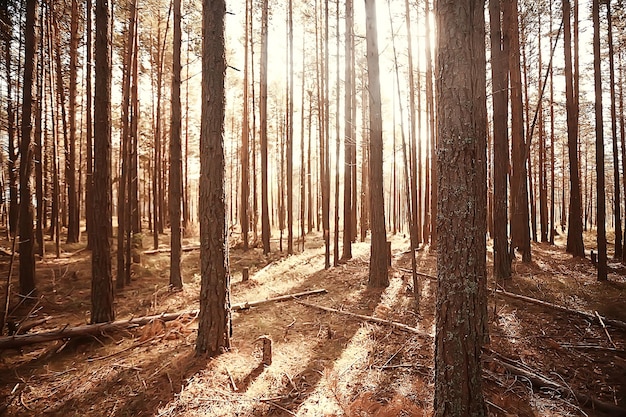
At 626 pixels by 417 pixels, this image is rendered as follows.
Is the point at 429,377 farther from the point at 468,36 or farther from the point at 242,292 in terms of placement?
the point at 242,292

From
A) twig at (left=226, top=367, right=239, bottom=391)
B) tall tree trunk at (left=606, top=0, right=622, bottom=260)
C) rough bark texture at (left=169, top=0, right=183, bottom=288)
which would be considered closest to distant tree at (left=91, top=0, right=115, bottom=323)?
rough bark texture at (left=169, top=0, right=183, bottom=288)

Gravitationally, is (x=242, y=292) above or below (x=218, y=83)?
below

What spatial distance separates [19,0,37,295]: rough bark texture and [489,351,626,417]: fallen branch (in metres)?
9.68

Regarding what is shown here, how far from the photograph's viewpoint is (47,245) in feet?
39.6

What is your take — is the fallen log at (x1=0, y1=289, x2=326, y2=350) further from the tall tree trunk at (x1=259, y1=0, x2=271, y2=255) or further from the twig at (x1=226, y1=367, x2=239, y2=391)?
the tall tree trunk at (x1=259, y1=0, x2=271, y2=255)

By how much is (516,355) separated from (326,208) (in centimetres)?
721

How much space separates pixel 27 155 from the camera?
259 inches

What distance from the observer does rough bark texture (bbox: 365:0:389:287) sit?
8031 millimetres

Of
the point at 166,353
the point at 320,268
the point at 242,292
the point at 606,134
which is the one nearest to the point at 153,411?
the point at 166,353

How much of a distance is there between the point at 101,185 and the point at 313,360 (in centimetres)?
527

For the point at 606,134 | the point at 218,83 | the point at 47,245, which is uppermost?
the point at 606,134

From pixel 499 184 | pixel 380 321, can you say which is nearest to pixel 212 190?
pixel 380 321

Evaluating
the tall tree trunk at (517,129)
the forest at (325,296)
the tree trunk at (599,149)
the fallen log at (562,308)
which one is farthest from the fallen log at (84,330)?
the tree trunk at (599,149)

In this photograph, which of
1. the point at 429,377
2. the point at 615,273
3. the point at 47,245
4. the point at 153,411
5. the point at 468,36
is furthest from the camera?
the point at 47,245
